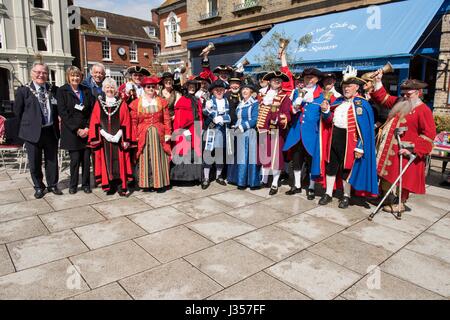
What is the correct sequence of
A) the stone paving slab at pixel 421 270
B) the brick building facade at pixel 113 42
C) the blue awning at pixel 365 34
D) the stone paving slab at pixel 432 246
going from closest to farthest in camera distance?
the stone paving slab at pixel 421 270, the stone paving slab at pixel 432 246, the blue awning at pixel 365 34, the brick building facade at pixel 113 42

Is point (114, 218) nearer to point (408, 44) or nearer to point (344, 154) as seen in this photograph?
point (344, 154)

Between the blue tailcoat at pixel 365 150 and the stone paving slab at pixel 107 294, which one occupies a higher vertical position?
the blue tailcoat at pixel 365 150

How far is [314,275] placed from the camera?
119 inches

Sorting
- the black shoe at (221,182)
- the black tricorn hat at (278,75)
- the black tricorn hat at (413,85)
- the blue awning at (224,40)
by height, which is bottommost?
the black shoe at (221,182)

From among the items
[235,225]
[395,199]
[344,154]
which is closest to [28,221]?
[235,225]

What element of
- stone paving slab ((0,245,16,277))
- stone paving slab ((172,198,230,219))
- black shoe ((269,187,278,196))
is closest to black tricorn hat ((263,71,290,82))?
black shoe ((269,187,278,196))

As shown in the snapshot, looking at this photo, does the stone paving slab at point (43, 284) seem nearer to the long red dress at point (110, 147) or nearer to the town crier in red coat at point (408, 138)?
the long red dress at point (110, 147)

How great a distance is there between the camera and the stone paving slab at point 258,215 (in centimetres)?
424

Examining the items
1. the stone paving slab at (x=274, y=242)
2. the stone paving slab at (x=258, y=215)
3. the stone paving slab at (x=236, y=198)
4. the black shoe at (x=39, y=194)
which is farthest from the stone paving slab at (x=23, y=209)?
the stone paving slab at (x=274, y=242)

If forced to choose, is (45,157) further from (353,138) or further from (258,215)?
(353,138)

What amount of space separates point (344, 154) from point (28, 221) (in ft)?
14.0

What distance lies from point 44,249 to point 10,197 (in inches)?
86.3

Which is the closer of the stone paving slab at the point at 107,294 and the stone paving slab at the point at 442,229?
the stone paving slab at the point at 107,294

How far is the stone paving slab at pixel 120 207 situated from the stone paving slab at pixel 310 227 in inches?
76.3
